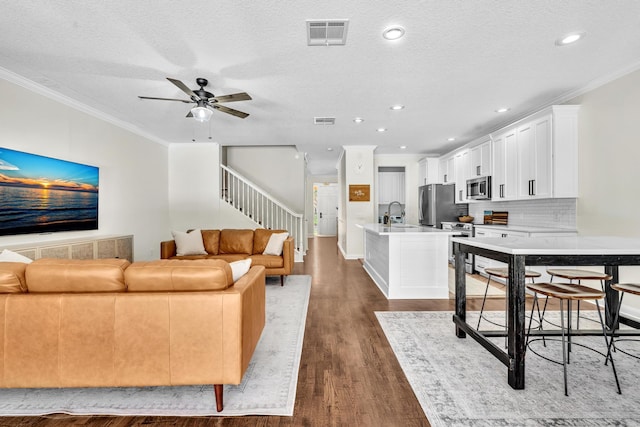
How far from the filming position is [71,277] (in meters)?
1.78

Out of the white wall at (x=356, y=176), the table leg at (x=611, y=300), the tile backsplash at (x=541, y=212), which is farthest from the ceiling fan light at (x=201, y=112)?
the tile backsplash at (x=541, y=212)

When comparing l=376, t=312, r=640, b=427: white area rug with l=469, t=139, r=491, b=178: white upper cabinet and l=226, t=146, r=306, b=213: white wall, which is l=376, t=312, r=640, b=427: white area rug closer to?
l=469, t=139, r=491, b=178: white upper cabinet

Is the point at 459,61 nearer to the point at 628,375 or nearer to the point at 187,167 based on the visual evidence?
the point at 628,375

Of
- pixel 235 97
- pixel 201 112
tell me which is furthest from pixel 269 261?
pixel 235 97

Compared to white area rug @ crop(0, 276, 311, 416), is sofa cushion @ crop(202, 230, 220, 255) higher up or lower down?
higher up

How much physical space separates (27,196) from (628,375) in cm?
607

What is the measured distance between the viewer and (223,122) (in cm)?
534

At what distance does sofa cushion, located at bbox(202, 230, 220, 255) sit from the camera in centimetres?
526

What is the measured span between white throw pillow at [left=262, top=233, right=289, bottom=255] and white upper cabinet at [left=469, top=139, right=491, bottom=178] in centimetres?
396

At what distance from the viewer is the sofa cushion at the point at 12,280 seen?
176cm

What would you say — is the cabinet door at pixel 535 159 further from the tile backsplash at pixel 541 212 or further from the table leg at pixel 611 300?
the table leg at pixel 611 300

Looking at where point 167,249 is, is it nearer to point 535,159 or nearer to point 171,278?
point 171,278

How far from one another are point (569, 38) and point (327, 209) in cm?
1105

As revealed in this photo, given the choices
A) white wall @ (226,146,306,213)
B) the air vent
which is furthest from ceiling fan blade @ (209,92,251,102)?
white wall @ (226,146,306,213)
